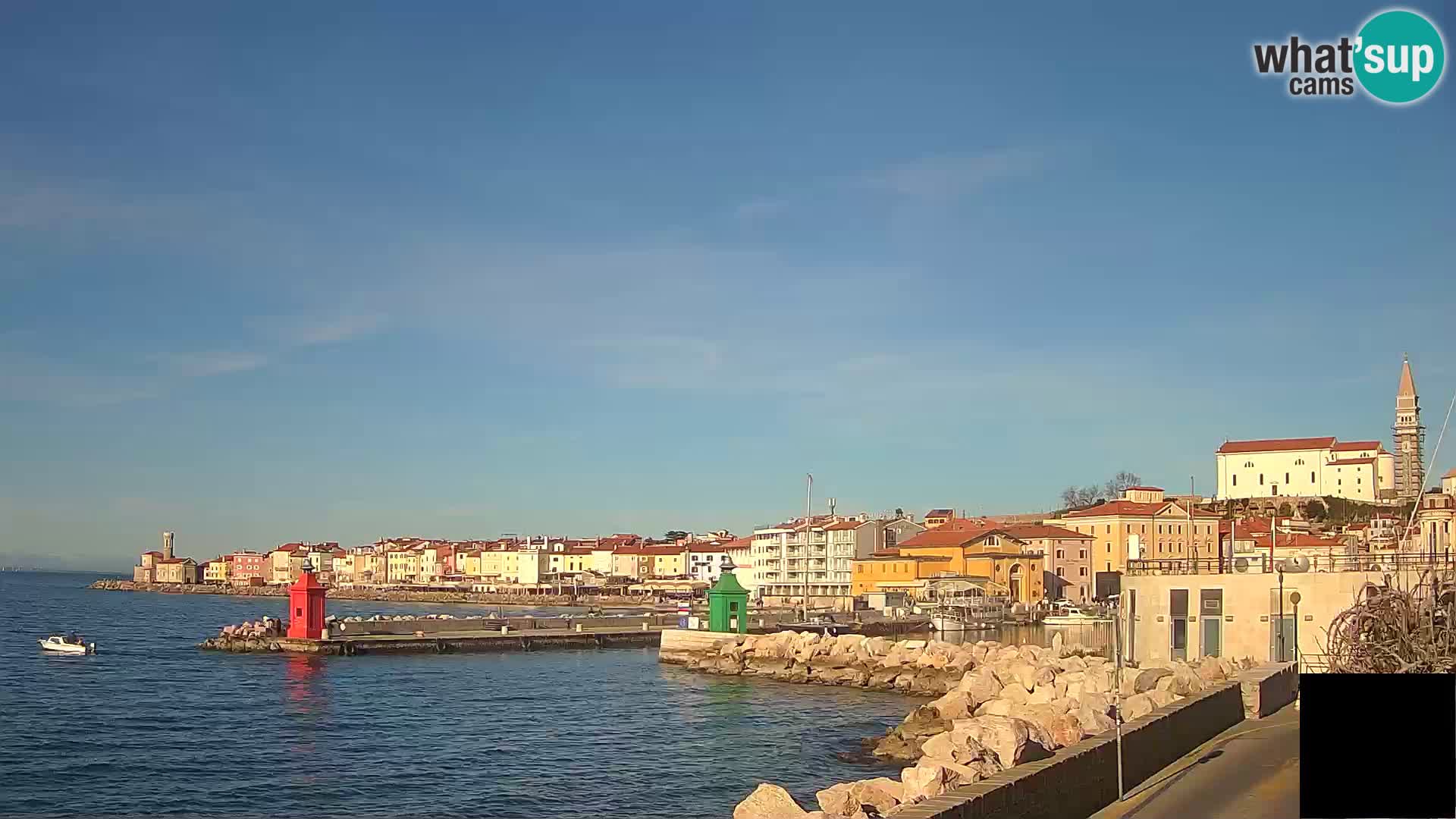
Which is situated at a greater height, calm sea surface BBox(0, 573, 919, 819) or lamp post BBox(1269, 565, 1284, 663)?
lamp post BBox(1269, 565, 1284, 663)

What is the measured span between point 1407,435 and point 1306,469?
10050 millimetres

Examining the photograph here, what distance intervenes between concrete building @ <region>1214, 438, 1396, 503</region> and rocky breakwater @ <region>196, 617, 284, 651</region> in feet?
330

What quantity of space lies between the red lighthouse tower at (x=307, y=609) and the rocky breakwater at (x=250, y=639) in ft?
3.12

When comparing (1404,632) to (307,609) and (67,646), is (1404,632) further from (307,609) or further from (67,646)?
(67,646)

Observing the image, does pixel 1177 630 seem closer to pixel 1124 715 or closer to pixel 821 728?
pixel 821 728

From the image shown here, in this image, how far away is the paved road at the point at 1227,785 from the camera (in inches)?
476

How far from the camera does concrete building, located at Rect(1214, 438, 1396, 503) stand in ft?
407

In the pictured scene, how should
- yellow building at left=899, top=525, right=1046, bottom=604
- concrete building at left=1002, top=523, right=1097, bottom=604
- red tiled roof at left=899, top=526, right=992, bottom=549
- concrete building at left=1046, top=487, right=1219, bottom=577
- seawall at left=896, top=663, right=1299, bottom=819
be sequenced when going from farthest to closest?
concrete building at left=1002, top=523, right=1097, bottom=604
red tiled roof at left=899, top=526, right=992, bottom=549
concrete building at left=1046, top=487, right=1219, bottom=577
yellow building at left=899, top=525, right=1046, bottom=604
seawall at left=896, top=663, right=1299, bottom=819

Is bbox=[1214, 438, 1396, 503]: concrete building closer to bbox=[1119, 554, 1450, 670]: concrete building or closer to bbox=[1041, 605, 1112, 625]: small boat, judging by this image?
bbox=[1041, 605, 1112, 625]: small boat

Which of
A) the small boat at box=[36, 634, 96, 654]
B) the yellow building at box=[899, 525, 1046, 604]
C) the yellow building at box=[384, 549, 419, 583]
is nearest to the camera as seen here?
the small boat at box=[36, 634, 96, 654]

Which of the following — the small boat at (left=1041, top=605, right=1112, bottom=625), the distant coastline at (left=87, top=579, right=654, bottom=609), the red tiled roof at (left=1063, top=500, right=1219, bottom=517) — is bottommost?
the distant coastline at (left=87, top=579, right=654, bottom=609)

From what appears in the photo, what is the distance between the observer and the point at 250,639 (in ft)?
203

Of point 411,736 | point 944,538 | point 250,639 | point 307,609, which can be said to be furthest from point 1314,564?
point 944,538

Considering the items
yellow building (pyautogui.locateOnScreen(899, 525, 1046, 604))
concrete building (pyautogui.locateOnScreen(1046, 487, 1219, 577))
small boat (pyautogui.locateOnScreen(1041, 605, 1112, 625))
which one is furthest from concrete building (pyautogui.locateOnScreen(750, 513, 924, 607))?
small boat (pyautogui.locateOnScreen(1041, 605, 1112, 625))
